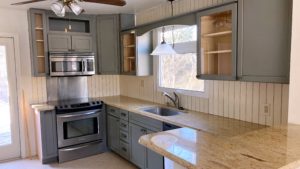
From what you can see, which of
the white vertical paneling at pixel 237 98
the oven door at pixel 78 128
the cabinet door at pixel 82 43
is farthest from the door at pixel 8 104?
the white vertical paneling at pixel 237 98

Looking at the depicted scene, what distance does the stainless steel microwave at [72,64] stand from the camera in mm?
3895

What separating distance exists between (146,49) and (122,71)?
0.66 metres

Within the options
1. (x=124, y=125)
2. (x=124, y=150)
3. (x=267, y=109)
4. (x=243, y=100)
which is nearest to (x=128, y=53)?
(x=124, y=125)

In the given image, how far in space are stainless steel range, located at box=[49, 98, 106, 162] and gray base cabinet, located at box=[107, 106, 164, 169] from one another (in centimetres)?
17

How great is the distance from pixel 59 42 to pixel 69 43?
0.17 metres

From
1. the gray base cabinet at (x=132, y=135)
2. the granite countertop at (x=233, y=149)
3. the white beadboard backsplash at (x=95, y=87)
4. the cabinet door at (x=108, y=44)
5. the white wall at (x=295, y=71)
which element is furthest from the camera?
the cabinet door at (x=108, y=44)

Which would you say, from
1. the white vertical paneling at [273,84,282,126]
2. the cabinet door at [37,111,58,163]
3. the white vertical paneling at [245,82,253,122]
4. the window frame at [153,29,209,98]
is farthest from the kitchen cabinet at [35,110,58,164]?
the white vertical paneling at [273,84,282,126]

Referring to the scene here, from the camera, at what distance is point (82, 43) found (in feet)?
13.8

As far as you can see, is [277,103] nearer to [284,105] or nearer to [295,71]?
[284,105]

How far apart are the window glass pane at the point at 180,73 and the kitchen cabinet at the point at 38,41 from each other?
1.96 metres

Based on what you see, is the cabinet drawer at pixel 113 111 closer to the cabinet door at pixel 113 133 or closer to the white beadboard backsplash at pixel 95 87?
the cabinet door at pixel 113 133

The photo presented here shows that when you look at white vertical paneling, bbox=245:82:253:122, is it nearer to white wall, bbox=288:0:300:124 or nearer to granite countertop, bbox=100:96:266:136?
granite countertop, bbox=100:96:266:136

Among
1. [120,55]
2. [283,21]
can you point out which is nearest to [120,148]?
[120,55]

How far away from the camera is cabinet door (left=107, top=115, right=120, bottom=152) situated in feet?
12.6
